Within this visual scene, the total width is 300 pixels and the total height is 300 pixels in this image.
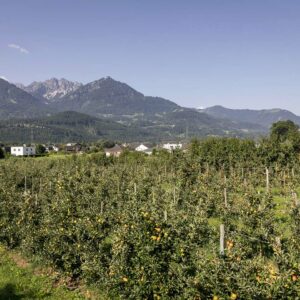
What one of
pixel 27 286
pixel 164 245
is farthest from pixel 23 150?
pixel 164 245

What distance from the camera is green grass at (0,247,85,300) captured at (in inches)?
424

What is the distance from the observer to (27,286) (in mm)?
11562

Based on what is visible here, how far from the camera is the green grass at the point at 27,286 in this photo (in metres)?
10.8

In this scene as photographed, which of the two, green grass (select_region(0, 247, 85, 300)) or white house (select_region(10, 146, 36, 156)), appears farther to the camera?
white house (select_region(10, 146, 36, 156))

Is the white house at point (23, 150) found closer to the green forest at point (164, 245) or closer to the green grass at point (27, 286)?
the green forest at point (164, 245)

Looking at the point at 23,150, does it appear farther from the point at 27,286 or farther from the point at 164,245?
the point at 164,245

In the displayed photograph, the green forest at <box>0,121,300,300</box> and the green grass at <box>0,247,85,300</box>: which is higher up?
the green forest at <box>0,121,300,300</box>

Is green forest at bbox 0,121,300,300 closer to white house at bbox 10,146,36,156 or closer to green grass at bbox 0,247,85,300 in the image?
green grass at bbox 0,247,85,300

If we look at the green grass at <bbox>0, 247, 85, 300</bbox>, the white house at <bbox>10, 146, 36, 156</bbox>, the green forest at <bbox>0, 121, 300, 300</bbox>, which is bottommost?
the white house at <bbox>10, 146, 36, 156</bbox>

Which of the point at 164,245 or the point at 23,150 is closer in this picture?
the point at 164,245

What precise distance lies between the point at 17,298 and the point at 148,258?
A: 186 inches

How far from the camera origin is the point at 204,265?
719 cm

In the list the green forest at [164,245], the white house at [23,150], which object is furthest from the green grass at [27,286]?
the white house at [23,150]

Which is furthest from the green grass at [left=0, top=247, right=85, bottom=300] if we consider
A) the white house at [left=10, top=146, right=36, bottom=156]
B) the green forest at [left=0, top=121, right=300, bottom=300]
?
the white house at [left=10, top=146, right=36, bottom=156]
